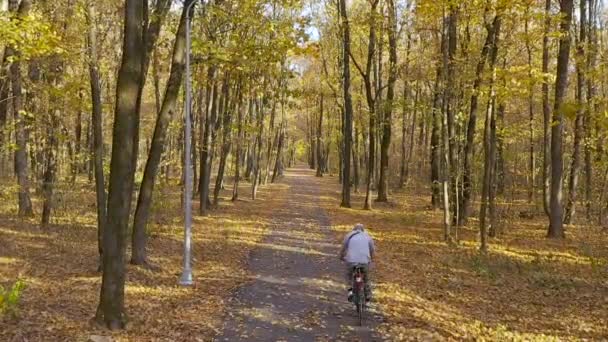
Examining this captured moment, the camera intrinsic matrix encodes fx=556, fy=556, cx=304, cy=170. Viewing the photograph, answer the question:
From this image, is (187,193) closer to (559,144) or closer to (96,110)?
(96,110)

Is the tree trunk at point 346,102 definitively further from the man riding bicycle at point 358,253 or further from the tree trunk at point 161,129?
the man riding bicycle at point 358,253

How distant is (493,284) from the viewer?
43.2 feet

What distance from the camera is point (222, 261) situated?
14938mm

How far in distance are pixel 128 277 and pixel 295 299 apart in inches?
155

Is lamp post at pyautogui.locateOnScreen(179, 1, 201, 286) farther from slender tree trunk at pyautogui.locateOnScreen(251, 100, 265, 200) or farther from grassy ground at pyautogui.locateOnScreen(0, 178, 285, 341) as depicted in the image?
slender tree trunk at pyautogui.locateOnScreen(251, 100, 265, 200)

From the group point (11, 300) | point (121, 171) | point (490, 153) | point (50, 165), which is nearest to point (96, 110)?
point (121, 171)

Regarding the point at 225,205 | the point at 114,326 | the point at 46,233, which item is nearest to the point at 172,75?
the point at 114,326

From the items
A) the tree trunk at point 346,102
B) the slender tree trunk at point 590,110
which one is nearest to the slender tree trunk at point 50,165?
the tree trunk at point 346,102

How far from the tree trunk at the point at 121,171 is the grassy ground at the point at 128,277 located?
518mm

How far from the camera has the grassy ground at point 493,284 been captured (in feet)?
31.3

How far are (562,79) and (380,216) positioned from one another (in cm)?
999

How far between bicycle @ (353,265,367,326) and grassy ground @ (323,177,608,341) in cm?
50

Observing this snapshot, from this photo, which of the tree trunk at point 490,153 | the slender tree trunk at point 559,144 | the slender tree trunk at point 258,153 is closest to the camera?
the tree trunk at point 490,153

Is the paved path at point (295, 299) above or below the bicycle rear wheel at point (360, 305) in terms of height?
below
